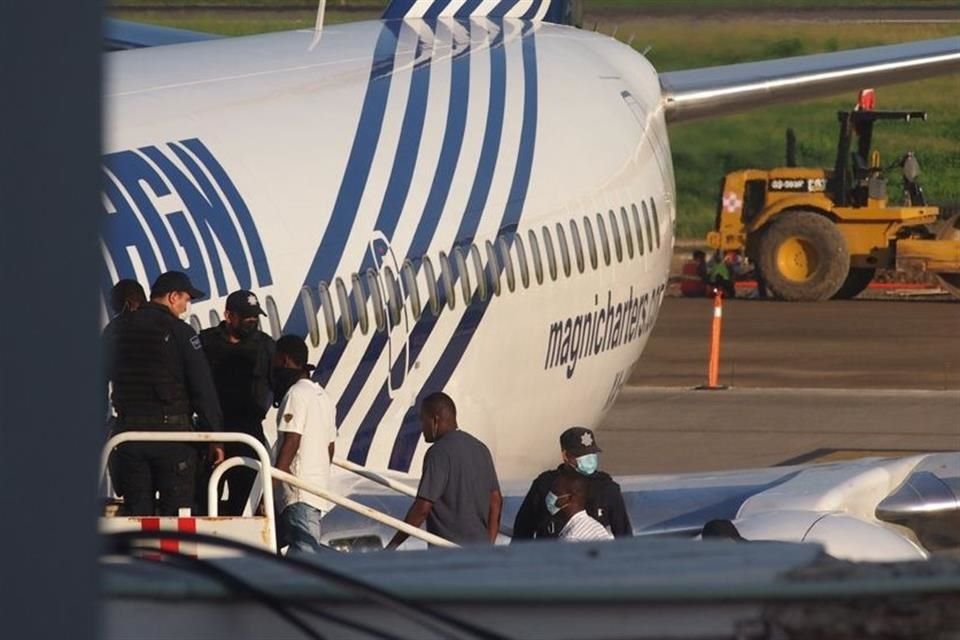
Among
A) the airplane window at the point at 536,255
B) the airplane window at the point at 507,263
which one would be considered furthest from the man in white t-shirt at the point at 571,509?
the airplane window at the point at 536,255

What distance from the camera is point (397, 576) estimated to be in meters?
4.37

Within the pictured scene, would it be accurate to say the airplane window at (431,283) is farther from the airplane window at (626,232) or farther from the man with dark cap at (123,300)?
the airplane window at (626,232)

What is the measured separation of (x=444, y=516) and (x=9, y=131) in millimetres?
7211

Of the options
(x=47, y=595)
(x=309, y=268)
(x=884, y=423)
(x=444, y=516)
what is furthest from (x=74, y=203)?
(x=884, y=423)

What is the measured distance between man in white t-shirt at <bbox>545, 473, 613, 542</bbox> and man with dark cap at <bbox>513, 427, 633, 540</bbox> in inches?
1.3

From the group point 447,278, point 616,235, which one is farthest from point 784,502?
point 616,235

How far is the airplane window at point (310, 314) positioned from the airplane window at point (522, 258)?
9.20ft

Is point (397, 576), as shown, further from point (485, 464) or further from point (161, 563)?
point (485, 464)

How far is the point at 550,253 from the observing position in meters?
14.3

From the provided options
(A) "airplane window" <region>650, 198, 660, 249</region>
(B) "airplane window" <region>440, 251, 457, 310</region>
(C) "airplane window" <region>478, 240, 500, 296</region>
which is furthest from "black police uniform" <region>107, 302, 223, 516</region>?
(A) "airplane window" <region>650, 198, 660, 249</region>

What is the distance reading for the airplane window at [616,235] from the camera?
1570 cm

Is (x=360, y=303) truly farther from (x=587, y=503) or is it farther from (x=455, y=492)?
(x=587, y=503)

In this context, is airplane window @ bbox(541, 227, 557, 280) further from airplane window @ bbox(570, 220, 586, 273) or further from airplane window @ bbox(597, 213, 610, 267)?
airplane window @ bbox(597, 213, 610, 267)

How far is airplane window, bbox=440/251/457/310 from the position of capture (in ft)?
41.2
